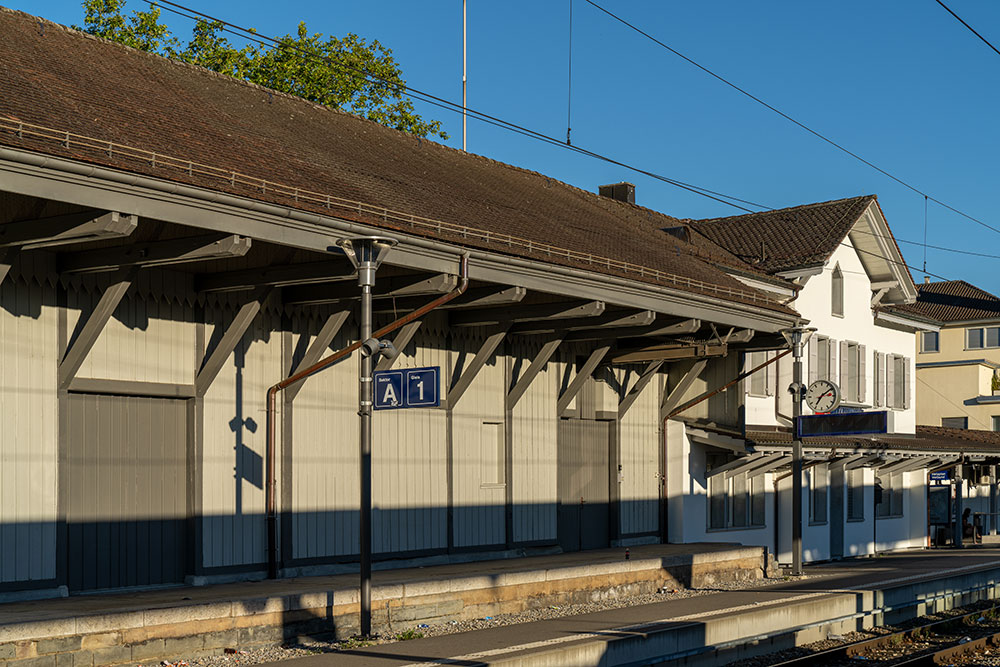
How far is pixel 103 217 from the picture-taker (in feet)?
37.6

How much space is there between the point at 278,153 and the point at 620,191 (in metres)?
15.6

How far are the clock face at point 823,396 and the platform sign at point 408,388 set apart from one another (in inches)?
515

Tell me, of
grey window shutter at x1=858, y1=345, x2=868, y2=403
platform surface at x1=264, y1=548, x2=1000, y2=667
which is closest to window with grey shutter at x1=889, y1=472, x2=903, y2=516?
grey window shutter at x1=858, y1=345, x2=868, y2=403

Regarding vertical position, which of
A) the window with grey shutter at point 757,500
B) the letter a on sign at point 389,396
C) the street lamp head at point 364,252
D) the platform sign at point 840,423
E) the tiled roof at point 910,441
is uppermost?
the street lamp head at point 364,252

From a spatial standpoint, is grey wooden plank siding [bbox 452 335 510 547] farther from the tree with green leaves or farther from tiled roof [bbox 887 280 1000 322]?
tiled roof [bbox 887 280 1000 322]

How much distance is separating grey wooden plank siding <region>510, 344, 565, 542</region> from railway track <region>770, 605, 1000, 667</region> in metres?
5.88

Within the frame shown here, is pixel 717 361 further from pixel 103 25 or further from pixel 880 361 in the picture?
pixel 103 25

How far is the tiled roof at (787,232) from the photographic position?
91.8 feet

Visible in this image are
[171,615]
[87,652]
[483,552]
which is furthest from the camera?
[483,552]

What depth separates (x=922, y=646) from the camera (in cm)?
1633

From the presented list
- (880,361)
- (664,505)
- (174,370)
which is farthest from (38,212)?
(880,361)

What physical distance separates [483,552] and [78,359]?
7872 mm

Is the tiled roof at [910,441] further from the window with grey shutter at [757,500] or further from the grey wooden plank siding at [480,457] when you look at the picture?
the grey wooden plank siding at [480,457]

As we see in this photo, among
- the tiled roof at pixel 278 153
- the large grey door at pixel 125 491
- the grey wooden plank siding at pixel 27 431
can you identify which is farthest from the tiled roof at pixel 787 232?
the grey wooden plank siding at pixel 27 431
